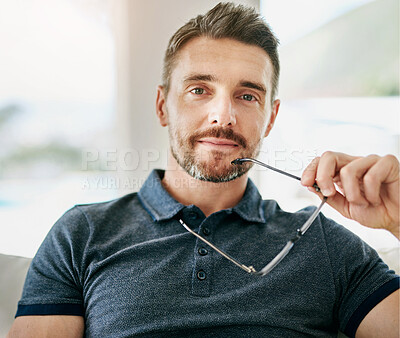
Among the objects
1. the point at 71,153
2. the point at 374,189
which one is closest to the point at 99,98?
the point at 71,153

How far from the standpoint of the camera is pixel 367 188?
2.43ft

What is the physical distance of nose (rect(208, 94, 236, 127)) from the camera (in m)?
1.03

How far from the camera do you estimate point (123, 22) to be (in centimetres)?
137

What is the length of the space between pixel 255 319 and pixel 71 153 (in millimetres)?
824

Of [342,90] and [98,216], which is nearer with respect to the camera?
[98,216]

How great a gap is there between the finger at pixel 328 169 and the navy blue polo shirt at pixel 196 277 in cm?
26

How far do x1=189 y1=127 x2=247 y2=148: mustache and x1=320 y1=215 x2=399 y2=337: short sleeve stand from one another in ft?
1.04

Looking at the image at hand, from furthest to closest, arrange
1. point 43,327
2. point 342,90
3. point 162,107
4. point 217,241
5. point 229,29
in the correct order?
point 342,90, point 162,107, point 229,29, point 217,241, point 43,327

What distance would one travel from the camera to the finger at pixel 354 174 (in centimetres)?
74

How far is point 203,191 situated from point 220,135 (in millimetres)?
174

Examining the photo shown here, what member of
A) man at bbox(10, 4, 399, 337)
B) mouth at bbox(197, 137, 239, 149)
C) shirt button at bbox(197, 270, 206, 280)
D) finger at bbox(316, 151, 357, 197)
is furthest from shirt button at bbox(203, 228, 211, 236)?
finger at bbox(316, 151, 357, 197)

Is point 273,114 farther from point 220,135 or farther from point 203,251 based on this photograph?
point 203,251

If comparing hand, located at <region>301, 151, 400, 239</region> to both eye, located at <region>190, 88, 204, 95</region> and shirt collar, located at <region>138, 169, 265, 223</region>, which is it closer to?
shirt collar, located at <region>138, 169, 265, 223</region>

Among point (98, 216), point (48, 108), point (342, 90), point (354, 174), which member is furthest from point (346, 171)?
point (48, 108)
